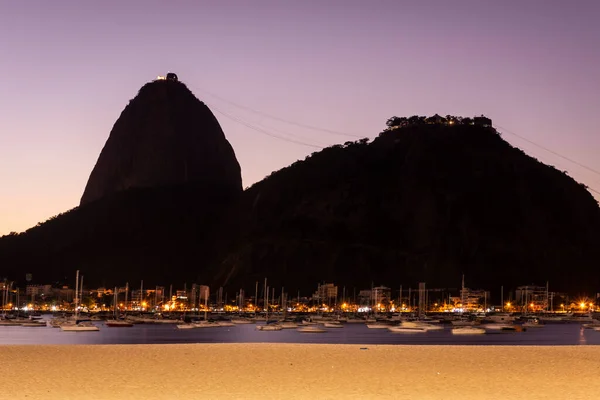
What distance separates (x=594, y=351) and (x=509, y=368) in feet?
39.5

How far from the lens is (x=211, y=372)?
31297 mm

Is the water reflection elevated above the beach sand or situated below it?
below

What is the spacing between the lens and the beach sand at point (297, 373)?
83.4 feet

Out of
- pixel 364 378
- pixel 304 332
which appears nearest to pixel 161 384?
pixel 364 378

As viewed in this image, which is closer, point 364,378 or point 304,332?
point 364,378

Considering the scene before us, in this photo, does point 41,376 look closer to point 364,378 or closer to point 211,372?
point 211,372

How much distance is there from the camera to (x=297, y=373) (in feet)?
103

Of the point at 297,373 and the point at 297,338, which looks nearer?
the point at 297,373

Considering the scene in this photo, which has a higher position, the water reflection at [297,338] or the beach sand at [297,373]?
the beach sand at [297,373]

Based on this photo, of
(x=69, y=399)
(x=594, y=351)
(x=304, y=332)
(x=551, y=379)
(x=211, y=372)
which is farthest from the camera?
(x=304, y=332)

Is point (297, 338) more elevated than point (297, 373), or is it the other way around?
point (297, 373)

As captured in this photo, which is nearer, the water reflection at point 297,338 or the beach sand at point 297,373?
the beach sand at point 297,373

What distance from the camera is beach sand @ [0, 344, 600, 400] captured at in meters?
25.4

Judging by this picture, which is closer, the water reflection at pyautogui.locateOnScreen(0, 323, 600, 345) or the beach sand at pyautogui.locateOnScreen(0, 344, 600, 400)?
the beach sand at pyautogui.locateOnScreen(0, 344, 600, 400)
